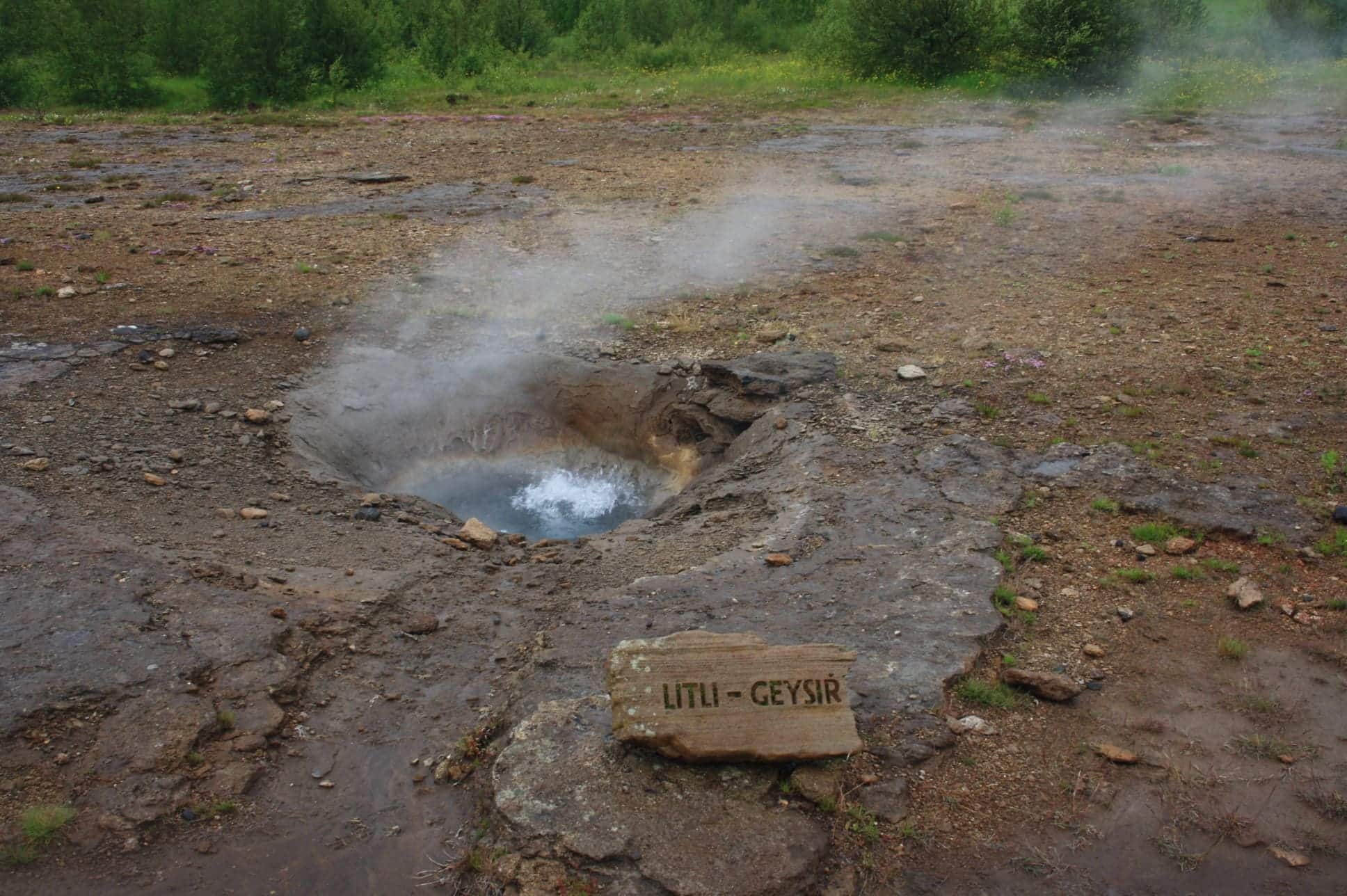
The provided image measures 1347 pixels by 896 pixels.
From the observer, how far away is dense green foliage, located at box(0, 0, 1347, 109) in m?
16.1

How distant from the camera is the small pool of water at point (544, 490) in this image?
604cm

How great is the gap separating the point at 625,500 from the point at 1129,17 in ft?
46.3

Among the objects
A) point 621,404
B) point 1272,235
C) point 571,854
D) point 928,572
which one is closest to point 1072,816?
point 928,572

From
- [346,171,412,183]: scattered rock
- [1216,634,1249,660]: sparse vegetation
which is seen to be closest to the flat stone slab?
[1216,634,1249,660]: sparse vegetation

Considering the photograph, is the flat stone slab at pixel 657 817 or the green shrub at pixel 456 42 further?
the green shrub at pixel 456 42

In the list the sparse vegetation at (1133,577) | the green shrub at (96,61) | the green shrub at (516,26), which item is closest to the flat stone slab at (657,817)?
the sparse vegetation at (1133,577)

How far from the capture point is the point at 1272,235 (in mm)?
8484

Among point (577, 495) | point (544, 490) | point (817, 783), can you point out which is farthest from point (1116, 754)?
point (544, 490)

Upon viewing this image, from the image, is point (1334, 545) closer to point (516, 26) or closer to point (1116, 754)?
point (1116, 754)

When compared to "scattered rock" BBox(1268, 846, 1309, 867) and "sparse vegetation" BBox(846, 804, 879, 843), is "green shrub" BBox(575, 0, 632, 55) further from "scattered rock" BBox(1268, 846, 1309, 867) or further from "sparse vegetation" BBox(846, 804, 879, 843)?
"scattered rock" BBox(1268, 846, 1309, 867)

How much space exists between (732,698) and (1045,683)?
4.17 feet

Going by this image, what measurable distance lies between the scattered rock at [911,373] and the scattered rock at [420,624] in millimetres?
3265

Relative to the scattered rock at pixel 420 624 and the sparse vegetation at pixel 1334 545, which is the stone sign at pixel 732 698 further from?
the sparse vegetation at pixel 1334 545

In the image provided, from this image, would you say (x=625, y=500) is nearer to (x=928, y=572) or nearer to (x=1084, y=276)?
(x=928, y=572)
